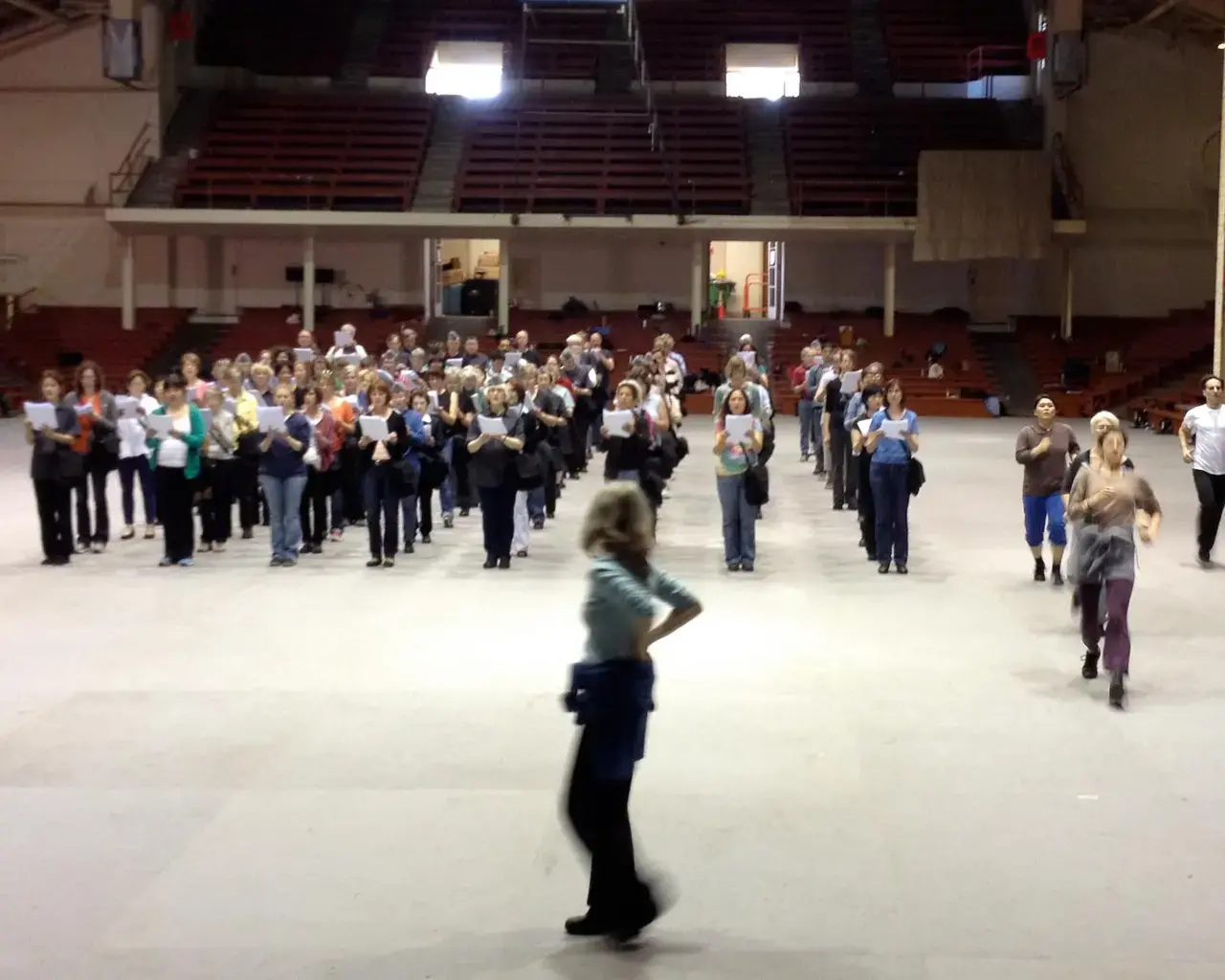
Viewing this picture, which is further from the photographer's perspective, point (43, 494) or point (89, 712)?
point (43, 494)

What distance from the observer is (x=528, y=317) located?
1308 inches

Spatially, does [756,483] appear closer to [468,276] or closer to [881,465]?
[881,465]

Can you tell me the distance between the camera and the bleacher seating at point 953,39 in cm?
3684

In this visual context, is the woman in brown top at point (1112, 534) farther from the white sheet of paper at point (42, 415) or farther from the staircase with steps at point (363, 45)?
the staircase with steps at point (363, 45)

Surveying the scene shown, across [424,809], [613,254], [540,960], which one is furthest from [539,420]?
[613,254]

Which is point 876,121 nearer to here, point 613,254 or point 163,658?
point 613,254

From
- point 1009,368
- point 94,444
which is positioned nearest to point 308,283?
point 1009,368

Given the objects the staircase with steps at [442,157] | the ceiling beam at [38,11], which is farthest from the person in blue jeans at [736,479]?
the ceiling beam at [38,11]

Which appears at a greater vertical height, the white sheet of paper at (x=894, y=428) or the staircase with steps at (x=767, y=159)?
the staircase with steps at (x=767, y=159)

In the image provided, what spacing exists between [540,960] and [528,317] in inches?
1147

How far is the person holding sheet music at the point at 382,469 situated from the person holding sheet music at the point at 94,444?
2.26 metres

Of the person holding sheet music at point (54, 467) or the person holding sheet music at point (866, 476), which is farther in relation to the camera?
the person holding sheet music at point (866, 476)

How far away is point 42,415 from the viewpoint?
11922 millimetres

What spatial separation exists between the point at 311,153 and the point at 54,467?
2372cm
